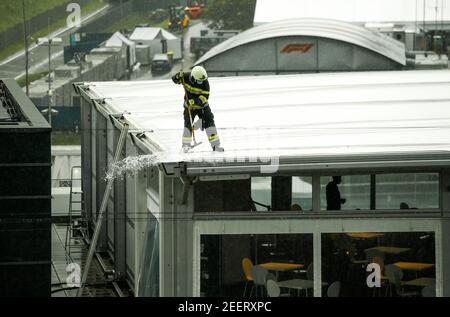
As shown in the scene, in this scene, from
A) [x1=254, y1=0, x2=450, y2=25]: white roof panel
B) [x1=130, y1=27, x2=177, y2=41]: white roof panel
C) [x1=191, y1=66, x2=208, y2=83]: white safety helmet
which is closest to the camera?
[x1=191, y1=66, x2=208, y2=83]: white safety helmet

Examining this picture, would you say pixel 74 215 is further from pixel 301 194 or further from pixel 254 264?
pixel 254 264

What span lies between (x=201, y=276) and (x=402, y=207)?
8.81ft

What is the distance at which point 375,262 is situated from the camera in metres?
16.1

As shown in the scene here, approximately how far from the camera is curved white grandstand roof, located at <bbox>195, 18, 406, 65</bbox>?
4409cm

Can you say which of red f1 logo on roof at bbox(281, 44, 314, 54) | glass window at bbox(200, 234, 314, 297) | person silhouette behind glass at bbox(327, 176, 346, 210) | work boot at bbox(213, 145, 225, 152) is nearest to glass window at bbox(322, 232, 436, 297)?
glass window at bbox(200, 234, 314, 297)

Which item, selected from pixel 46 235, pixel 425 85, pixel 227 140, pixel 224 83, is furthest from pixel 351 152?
pixel 224 83

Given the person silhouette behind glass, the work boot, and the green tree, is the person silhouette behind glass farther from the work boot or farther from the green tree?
the green tree

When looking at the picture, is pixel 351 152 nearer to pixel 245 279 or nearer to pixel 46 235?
pixel 245 279

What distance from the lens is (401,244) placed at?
637 inches

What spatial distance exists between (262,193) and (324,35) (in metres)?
28.2

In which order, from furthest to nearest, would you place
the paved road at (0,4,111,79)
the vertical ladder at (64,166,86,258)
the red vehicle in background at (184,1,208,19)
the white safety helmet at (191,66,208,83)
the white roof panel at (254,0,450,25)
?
1. the red vehicle in background at (184,1,208,19)
2. the paved road at (0,4,111,79)
3. the white roof panel at (254,0,450,25)
4. the vertical ladder at (64,166,86,258)
5. the white safety helmet at (191,66,208,83)

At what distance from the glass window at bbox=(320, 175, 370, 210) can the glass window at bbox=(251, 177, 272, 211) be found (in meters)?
0.67

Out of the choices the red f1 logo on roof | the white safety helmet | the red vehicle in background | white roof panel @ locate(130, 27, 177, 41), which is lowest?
the white safety helmet

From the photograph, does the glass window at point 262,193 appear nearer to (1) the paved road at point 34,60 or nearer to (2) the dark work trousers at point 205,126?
(2) the dark work trousers at point 205,126
